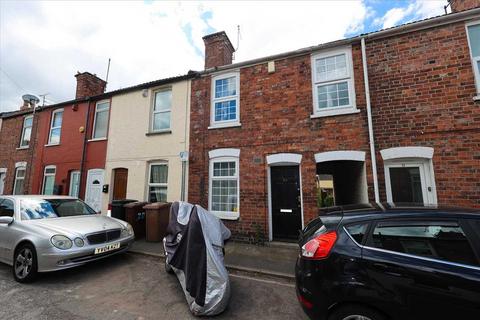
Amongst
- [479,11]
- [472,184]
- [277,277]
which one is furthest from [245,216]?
[479,11]

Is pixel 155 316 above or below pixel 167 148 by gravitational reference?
below

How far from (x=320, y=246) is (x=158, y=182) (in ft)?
23.6

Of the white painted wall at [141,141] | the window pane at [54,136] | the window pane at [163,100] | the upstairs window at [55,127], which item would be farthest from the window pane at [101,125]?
the window pane at [163,100]

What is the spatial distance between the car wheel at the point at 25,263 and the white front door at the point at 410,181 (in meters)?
7.56

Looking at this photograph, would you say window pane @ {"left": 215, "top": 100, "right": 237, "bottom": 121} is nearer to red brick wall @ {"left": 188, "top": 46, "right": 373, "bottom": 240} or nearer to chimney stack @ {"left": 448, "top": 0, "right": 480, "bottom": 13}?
red brick wall @ {"left": 188, "top": 46, "right": 373, "bottom": 240}

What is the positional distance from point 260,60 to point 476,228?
6.62 meters

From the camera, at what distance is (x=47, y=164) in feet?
37.0

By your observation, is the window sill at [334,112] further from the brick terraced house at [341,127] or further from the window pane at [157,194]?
the window pane at [157,194]

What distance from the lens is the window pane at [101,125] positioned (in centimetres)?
1022

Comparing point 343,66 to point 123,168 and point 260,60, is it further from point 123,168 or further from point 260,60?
point 123,168

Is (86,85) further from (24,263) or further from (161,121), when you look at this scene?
(24,263)

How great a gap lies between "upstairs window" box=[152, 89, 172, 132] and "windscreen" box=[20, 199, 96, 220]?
3.97 m

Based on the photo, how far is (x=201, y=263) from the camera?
3.32 m

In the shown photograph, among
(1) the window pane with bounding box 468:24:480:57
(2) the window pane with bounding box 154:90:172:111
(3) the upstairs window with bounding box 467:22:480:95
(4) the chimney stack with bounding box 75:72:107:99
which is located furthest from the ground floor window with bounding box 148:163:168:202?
(1) the window pane with bounding box 468:24:480:57
